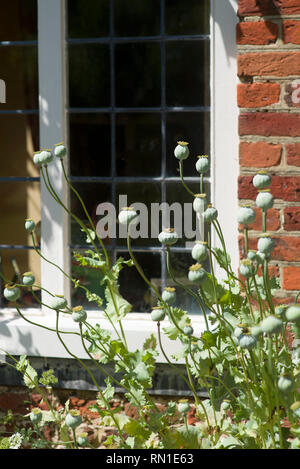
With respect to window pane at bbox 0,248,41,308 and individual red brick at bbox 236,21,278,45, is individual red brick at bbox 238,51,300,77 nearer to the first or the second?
individual red brick at bbox 236,21,278,45

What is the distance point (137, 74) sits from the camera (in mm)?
2725

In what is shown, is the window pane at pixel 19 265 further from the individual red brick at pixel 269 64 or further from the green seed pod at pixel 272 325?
the green seed pod at pixel 272 325

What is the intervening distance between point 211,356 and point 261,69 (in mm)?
1118

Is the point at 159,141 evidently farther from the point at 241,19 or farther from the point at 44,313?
the point at 44,313

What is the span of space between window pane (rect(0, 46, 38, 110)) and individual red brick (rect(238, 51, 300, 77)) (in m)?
1.00

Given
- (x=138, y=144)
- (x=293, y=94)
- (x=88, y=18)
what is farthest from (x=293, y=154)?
(x=88, y=18)

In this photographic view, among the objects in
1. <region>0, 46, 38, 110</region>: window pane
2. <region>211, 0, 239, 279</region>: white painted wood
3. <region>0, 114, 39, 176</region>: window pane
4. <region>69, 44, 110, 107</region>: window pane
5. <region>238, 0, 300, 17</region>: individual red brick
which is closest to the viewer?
<region>238, 0, 300, 17</region>: individual red brick

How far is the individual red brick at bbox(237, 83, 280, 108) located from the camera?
238 centimetres

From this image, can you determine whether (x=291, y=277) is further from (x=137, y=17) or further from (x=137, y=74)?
(x=137, y=17)

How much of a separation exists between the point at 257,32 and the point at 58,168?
101 centimetres

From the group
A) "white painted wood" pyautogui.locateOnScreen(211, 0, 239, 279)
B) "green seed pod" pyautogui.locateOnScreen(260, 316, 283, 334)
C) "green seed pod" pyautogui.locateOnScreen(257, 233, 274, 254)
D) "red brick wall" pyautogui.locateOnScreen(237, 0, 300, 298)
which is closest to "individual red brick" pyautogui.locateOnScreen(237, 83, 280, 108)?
"red brick wall" pyautogui.locateOnScreen(237, 0, 300, 298)
